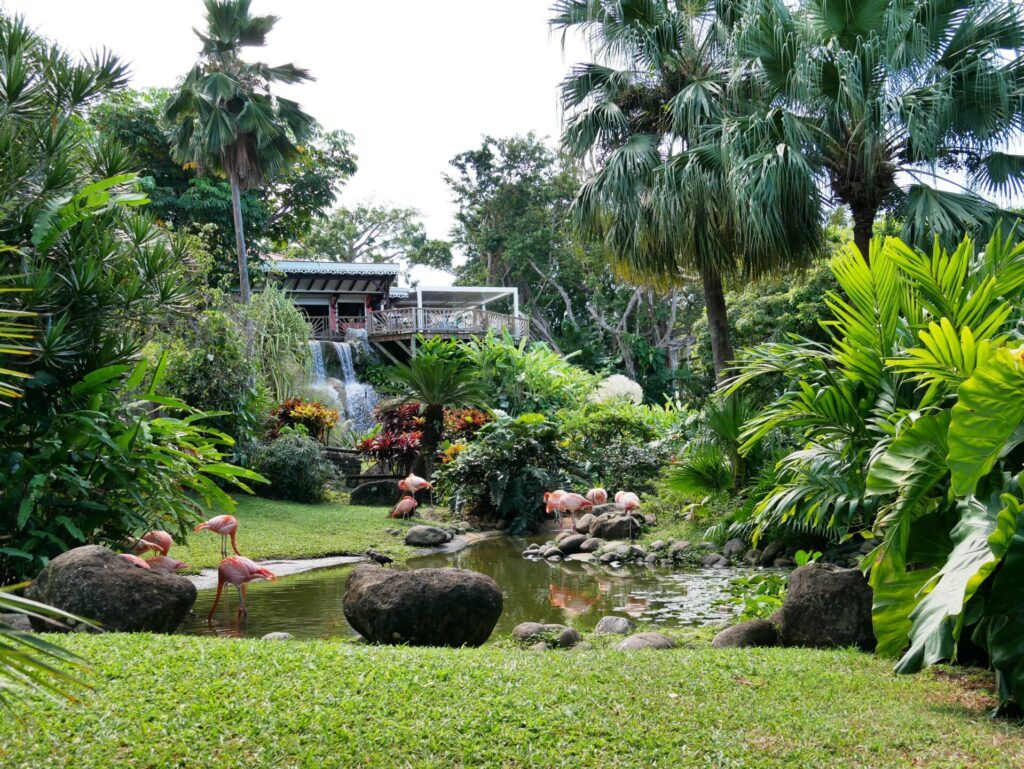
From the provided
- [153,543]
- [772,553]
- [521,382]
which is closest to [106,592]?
[153,543]

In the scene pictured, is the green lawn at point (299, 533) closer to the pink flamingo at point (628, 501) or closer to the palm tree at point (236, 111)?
the pink flamingo at point (628, 501)

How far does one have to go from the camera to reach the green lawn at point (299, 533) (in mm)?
9895

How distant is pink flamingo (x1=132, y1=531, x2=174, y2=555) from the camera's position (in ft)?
23.5

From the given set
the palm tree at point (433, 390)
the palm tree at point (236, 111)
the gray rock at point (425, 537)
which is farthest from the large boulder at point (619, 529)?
the palm tree at point (236, 111)

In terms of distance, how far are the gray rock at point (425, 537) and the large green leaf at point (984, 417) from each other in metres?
8.41

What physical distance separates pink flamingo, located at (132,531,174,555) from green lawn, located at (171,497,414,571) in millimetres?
1562

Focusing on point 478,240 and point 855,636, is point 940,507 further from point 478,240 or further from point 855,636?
point 478,240

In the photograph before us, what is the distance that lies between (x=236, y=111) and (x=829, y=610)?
57.4 feet

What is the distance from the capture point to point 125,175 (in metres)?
7.33

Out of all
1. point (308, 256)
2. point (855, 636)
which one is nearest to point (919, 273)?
point (855, 636)

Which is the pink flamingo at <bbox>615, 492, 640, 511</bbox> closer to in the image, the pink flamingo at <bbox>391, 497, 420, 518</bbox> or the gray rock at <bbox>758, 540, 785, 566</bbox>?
the gray rock at <bbox>758, 540, 785, 566</bbox>

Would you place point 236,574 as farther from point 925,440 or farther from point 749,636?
point 925,440

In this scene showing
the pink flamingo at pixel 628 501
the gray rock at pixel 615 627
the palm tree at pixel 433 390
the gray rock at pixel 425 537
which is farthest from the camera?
the palm tree at pixel 433 390

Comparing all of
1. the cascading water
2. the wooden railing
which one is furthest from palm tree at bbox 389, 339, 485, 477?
the wooden railing
